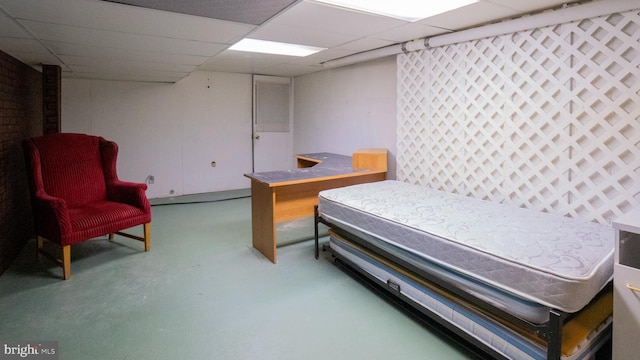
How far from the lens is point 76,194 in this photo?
10.3 ft

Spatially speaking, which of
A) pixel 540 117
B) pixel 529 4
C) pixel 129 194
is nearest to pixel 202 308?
pixel 129 194

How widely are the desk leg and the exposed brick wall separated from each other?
1946 mm

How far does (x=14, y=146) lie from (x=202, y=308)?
2.34m

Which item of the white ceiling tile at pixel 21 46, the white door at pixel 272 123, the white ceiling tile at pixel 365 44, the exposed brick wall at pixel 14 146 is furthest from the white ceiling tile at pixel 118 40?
the white door at pixel 272 123

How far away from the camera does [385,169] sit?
12.2 ft

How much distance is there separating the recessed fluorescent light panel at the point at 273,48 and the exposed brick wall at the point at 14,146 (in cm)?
192

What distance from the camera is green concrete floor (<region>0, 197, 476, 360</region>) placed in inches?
72.6

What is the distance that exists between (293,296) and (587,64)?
2.38 meters

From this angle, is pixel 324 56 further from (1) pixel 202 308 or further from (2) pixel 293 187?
(1) pixel 202 308

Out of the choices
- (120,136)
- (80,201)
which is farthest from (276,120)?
(80,201)

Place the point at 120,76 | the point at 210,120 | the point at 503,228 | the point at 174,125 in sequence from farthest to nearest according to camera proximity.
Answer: the point at 210,120 → the point at 174,125 → the point at 120,76 → the point at 503,228

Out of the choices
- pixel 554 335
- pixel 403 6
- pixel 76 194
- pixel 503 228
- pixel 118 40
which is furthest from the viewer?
pixel 76 194

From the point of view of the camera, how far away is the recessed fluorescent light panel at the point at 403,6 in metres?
2.28

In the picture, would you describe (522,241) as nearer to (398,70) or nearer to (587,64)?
(587,64)
